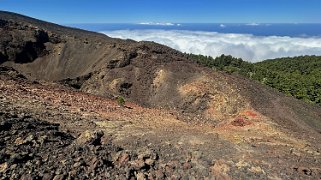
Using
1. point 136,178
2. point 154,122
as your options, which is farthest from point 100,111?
point 136,178

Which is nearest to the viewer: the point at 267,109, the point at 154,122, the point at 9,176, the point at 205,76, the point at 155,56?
the point at 9,176

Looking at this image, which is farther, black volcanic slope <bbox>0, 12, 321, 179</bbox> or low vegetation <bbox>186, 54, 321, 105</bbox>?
low vegetation <bbox>186, 54, 321, 105</bbox>

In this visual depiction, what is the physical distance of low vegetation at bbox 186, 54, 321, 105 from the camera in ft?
222

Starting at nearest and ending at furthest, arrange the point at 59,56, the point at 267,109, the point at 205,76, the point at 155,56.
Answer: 1. the point at 267,109
2. the point at 205,76
3. the point at 155,56
4. the point at 59,56

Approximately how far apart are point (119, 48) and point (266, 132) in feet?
76.4

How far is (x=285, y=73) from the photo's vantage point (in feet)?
312

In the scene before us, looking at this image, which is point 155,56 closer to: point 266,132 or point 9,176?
point 266,132

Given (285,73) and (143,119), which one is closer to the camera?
(143,119)

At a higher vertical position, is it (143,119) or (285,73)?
(143,119)

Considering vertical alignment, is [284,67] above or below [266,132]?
below

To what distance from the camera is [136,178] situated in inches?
535

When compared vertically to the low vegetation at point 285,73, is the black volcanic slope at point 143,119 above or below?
above

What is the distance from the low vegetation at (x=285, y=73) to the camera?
67.8 m

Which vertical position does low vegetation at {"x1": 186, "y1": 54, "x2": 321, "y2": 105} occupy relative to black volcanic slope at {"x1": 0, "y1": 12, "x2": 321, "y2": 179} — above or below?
below
